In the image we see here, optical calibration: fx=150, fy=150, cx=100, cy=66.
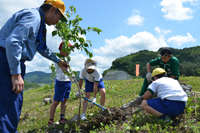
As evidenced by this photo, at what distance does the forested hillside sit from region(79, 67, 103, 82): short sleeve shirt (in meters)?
29.0

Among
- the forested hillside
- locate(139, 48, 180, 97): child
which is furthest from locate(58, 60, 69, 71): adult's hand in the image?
the forested hillside

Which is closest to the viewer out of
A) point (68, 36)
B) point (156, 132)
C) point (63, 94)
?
point (156, 132)

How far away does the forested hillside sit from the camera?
2935 cm

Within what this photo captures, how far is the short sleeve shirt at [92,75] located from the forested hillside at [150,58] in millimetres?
29031

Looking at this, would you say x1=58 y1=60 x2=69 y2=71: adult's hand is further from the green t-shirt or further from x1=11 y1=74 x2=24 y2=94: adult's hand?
the green t-shirt

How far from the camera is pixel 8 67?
1609mm

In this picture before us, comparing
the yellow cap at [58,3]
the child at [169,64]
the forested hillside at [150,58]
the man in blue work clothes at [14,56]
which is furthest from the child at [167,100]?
the forested hillside at [150,58]

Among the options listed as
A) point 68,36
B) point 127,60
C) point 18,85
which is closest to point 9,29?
point 18,85

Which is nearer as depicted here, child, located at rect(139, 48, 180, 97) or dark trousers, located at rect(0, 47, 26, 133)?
dark trousers, located at rect(0, 47, 26, 133)

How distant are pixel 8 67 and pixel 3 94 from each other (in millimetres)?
290

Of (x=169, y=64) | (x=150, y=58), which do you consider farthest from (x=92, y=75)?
(x=150, y=58)

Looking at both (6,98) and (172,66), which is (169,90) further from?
(6,98)

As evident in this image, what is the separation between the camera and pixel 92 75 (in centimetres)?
392

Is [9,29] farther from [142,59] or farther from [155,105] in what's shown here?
[142,59]
